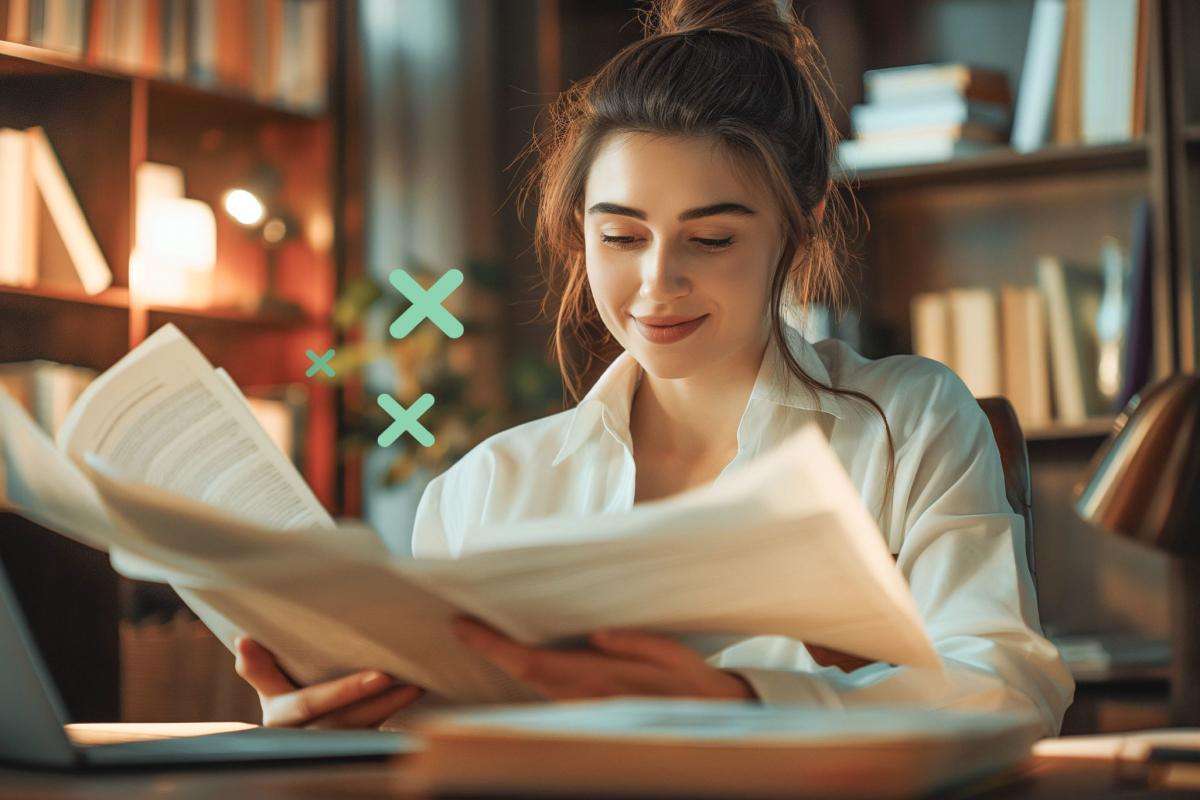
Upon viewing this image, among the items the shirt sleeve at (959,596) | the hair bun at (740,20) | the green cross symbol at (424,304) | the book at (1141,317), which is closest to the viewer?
the shirt sleeve at (959,596)

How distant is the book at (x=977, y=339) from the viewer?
271cm

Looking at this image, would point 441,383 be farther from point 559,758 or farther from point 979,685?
point 559,758

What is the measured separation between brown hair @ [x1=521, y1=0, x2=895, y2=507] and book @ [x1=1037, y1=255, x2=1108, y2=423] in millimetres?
1176

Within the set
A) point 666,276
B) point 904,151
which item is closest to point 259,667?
point 666,276

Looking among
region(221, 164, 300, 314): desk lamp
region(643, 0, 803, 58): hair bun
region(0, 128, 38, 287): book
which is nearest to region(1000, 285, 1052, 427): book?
region(643, 0, 803, 58): hair bun

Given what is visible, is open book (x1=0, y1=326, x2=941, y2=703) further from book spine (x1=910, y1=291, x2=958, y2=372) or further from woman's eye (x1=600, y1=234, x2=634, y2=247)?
book spine (x1=910, y1=291, x2=958, y2=372)

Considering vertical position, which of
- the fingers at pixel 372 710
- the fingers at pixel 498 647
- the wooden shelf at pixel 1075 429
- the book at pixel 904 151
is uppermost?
the book at pixel 904 151

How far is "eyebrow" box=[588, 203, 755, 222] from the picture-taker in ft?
4.26

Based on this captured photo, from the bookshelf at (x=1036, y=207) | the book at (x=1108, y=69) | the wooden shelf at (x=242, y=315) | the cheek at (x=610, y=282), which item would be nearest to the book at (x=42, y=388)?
the wooden shelf at (x=242, y=315)

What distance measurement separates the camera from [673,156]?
1.34 m

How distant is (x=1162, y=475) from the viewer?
0.91 meters

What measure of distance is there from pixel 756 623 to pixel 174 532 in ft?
0.99

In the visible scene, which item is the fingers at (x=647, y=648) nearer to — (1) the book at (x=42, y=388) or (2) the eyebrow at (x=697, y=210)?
(2) the eyebrow at (x=697, y=210)

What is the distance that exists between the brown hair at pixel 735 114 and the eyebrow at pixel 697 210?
0.07m
